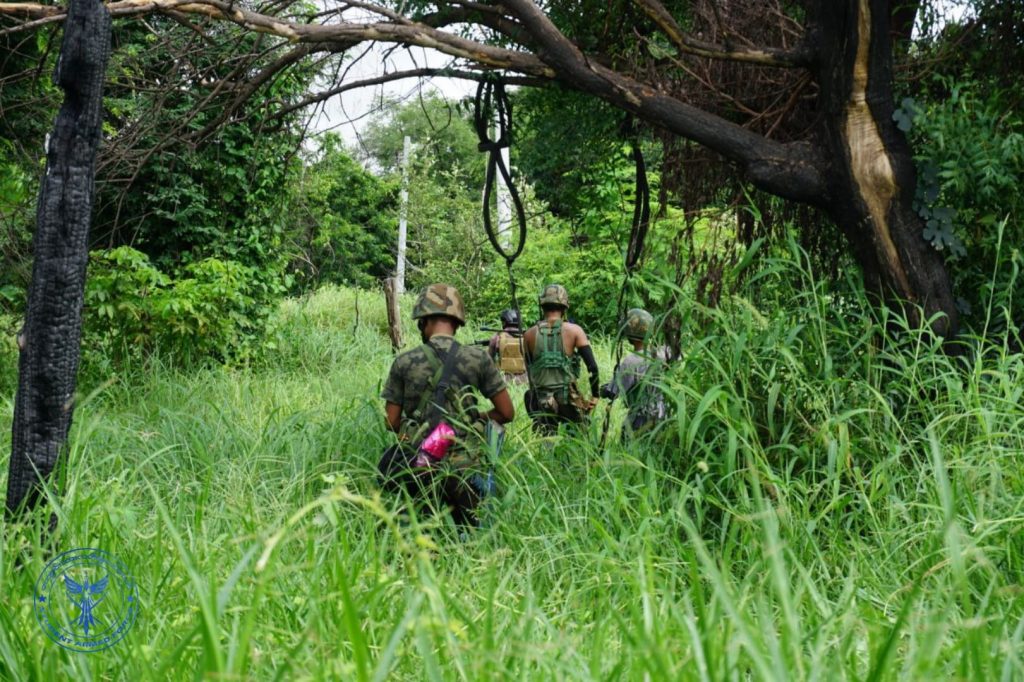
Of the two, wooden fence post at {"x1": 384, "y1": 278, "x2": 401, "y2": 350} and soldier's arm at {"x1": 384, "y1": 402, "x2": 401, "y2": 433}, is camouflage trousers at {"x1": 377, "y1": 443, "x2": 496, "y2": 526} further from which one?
wooden fence post at {"x1": 384, "y1": 278, "x2": 401, "y2": 350}

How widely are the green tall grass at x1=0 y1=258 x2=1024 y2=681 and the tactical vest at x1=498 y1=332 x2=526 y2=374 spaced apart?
302 centimetres

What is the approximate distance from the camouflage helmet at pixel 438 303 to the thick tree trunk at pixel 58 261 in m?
1.86

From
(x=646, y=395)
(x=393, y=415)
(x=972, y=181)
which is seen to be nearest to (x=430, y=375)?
(x=393, y=415)

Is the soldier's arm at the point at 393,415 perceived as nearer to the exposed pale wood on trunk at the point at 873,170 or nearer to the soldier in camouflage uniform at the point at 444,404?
the soldier in camouflage uniform at the point at 444,404

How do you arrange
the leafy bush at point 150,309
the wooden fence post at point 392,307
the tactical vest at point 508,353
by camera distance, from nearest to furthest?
the leafy bush at point 150,309
the tactical vest at point 508,353
the wooden fence post at point 392,307

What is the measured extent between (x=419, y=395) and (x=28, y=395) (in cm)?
195

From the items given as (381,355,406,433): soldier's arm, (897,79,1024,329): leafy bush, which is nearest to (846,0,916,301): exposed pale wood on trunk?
(897,79,1024,329): leafy bush

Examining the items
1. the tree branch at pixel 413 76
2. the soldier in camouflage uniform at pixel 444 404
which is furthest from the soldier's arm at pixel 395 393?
the tree branch at pixel 413 76

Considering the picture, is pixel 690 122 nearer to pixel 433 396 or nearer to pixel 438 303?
pixel 438 303

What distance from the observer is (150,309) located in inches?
336

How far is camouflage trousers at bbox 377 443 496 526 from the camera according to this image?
14.5ft

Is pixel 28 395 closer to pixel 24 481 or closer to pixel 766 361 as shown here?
pixel 24 481

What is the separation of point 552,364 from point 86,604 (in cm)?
478

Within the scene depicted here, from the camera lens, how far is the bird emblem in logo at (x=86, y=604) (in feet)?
8.09
